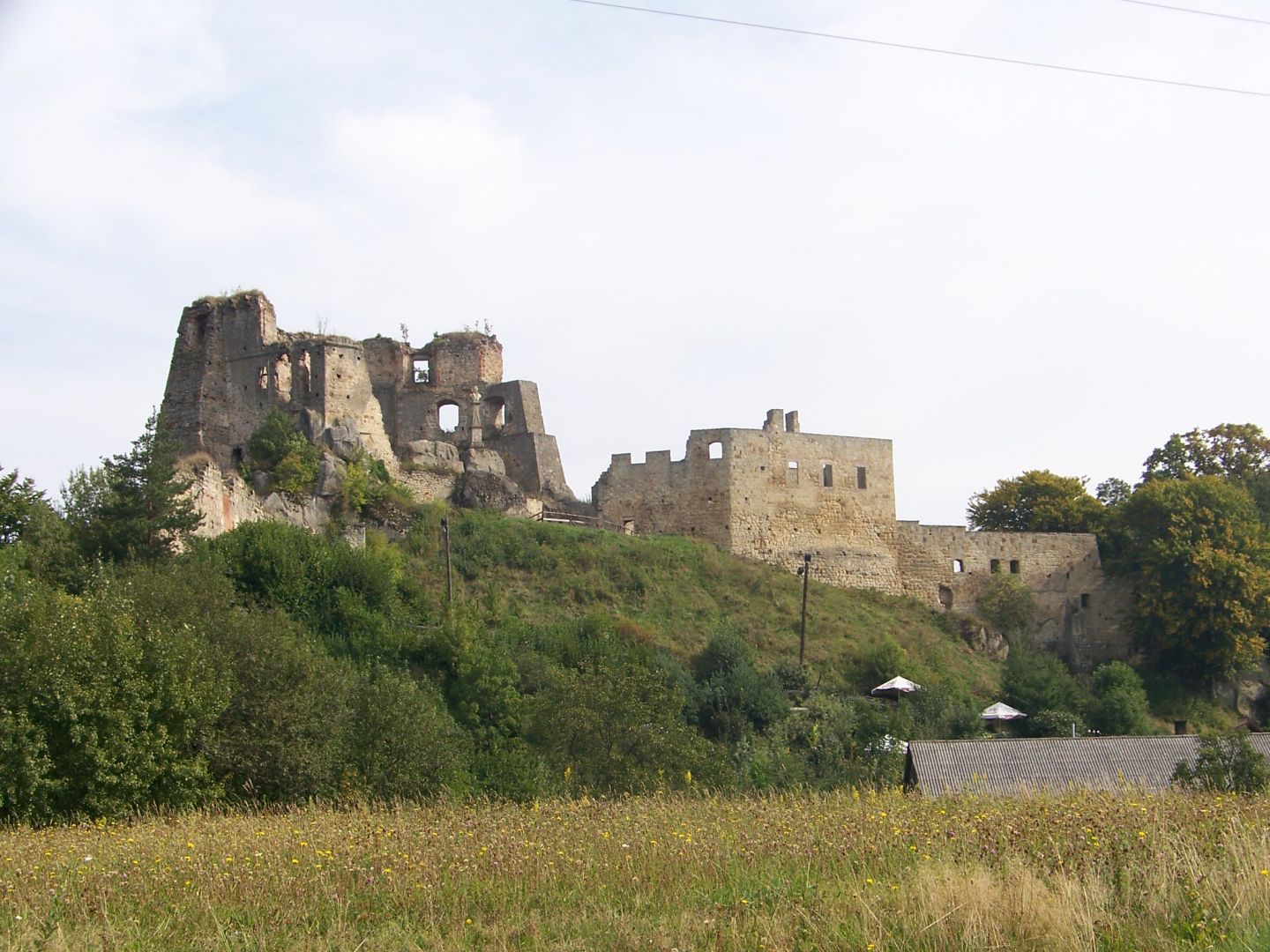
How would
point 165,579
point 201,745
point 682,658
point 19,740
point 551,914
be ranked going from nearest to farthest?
1. point 551,914
2. point 19,740
3. point 201,745
4. point 165,579
5. point 682,658

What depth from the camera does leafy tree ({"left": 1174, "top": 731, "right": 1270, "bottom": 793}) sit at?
1831 centimetres

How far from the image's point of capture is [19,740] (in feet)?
63.3

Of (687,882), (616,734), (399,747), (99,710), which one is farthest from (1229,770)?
(99,710)

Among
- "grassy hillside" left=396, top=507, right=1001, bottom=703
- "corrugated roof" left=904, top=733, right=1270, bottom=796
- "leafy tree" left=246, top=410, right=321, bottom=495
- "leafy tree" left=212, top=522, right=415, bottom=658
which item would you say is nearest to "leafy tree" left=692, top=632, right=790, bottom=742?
"grassy hillside" left=396, top=507, right=1001, bottom=703

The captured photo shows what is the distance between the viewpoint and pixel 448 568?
34375mm

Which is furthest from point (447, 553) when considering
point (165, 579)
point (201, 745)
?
point (201, 745)

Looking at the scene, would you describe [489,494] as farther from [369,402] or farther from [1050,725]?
[1050,725]

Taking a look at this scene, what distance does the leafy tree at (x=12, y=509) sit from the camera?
106 ft

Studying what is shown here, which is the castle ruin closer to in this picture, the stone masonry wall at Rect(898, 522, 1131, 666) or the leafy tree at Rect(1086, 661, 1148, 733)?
the stone masonry wall at Rect(898, 522, 1131, 666)

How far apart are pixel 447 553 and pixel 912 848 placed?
2285cm

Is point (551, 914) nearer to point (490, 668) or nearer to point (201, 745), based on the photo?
point (201, 745)

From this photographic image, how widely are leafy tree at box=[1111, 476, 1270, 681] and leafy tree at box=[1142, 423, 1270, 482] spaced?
4.19m

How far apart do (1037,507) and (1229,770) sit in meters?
27.7

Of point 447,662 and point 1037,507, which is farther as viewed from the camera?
point 1037,507
